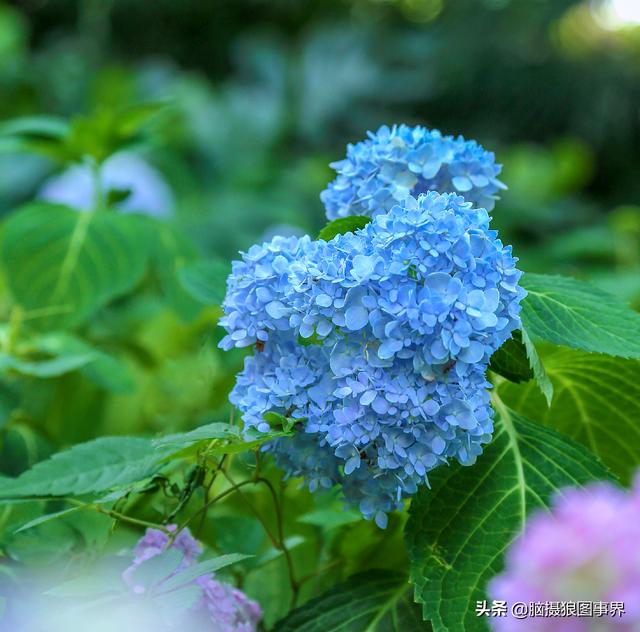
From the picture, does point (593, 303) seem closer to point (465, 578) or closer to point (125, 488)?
point (465, 578)

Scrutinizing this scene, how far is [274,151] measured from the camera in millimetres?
3770

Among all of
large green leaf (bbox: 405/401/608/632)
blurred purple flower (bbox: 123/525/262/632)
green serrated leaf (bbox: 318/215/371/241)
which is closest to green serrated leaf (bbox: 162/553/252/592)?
blurred purple flower (bbox: 123/525/262/632)

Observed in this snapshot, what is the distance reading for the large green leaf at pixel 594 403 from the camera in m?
0.80

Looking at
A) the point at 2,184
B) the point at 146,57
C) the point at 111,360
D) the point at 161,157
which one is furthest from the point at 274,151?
the point at 111,360

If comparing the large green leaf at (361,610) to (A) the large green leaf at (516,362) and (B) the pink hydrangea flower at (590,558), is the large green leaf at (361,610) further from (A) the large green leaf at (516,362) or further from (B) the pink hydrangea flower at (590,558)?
(B) the pink hydrangea flower at (590,558)

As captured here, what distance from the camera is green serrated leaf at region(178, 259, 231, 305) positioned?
31.4 inches

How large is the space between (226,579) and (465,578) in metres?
0.25

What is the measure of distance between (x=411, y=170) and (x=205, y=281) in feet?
0.68

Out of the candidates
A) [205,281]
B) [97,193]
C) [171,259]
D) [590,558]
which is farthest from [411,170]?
[97,193]

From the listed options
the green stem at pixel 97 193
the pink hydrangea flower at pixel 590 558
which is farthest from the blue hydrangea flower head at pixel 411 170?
the green stem at pixel 97 193

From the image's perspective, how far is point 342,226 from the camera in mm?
692

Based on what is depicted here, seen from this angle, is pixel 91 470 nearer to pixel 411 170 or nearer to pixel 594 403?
pixel 411 170

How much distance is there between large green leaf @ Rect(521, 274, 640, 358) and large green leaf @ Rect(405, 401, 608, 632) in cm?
8

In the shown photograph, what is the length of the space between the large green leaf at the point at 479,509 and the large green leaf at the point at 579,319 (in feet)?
0.26
